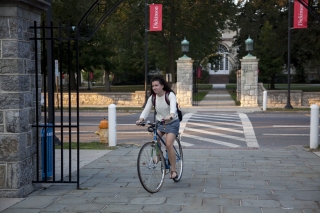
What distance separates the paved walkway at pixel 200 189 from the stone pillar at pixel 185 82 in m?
19.7

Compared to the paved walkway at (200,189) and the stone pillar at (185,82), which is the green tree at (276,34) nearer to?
the stone pillar at (185,82)

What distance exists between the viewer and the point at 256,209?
21.7ft

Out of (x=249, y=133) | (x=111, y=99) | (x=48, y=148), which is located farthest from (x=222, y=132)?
(x=111, y=99)

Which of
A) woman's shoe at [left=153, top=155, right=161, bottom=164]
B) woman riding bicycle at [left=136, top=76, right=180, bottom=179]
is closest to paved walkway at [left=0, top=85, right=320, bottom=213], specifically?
woman's shoe at [left=153, top=155, right=161, bottom=164]

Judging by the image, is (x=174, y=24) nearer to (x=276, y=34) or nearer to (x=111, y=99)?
(x=276, y=34)

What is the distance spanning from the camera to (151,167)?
25.4ft

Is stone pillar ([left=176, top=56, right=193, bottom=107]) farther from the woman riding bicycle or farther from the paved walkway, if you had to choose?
the woman riding bicycle

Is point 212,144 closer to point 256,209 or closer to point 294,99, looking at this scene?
point 256,209

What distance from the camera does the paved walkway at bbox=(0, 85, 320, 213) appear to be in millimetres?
6773

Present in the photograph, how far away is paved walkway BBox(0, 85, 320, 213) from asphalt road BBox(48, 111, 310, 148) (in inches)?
143

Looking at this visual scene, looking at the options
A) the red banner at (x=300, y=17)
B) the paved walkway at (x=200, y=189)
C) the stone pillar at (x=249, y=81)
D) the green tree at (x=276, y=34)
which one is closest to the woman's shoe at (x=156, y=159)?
the paved walkway at (x=200, y=189)

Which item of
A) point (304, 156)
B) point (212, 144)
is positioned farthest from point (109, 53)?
point (304, 156)

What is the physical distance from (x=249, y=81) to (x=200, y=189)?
74.4 feet

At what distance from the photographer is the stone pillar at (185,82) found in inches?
1224
